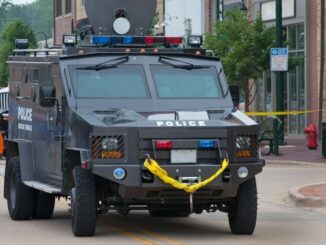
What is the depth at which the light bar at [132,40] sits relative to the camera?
49.6ft

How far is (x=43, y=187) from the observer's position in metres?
14.8

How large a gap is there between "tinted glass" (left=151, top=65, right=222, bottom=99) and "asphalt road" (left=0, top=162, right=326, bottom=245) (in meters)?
1.80

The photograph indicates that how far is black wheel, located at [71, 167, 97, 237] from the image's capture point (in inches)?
518

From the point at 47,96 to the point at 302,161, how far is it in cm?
1557

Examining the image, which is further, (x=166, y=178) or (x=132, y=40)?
(x=132, y=40)

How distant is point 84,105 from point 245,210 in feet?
8.15

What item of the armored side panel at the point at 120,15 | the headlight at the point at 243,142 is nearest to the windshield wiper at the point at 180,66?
the armored side panel at the point at 120,15

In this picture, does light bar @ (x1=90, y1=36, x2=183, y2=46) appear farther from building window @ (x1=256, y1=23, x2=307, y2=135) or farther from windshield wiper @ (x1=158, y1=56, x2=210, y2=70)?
building window @ (x1=256, y1=23, x2=307, y2=135)

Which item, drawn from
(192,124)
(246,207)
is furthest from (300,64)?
(192,124)

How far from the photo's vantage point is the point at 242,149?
43.8 feet

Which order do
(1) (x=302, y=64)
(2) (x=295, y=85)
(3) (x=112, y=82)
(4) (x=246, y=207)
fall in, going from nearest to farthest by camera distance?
(4) (x=246, y=207) → (3) (x=112, y=82) → (1) (x=302, y=64) → (2) (x=295, y=85)

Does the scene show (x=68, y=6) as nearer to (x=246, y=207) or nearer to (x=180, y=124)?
(x=246, y=207)

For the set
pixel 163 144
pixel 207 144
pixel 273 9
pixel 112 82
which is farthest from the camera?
pixel 273 9

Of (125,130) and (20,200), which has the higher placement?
(125,130)
